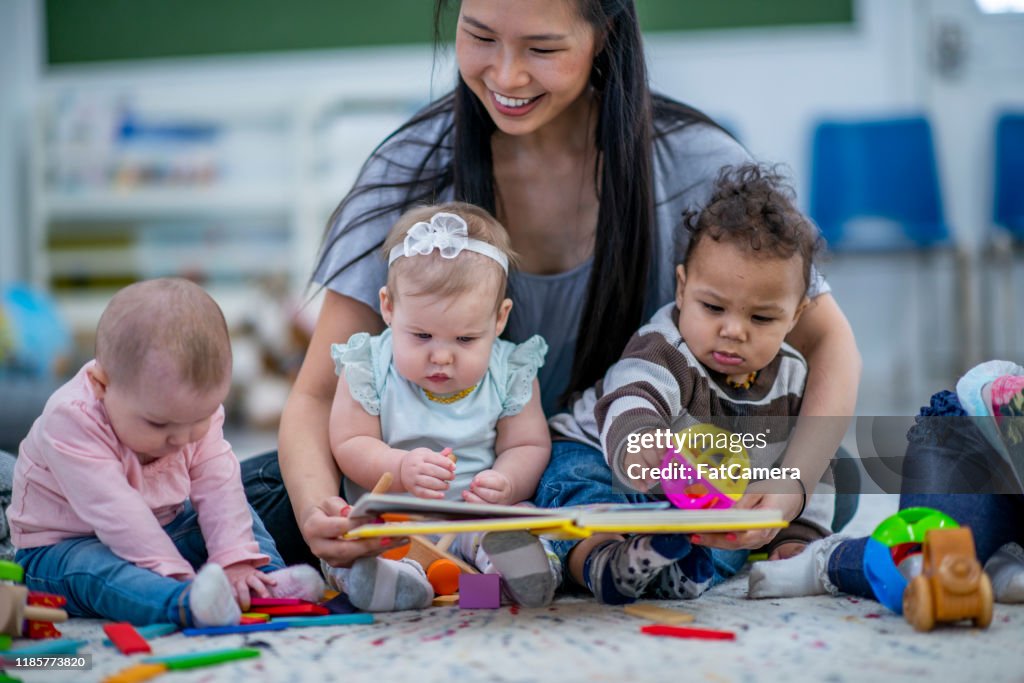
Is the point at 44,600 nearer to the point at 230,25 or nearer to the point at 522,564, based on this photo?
the point at 522,564

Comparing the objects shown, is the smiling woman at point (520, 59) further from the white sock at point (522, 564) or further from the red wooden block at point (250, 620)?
the red wooden block at point (250, 620)

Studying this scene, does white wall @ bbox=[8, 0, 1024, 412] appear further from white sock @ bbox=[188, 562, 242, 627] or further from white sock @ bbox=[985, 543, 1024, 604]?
white sock @ bbox=[188, 562, 242, 627]

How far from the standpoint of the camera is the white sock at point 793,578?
1.20 meters

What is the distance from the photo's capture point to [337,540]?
3.63 ft

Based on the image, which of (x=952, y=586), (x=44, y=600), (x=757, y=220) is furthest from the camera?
(x=757, y=220)

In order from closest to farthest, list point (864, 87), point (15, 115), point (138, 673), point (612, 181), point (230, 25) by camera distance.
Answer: point (138, 673) < point (612, 181) < point (864, 87) < point (230, 25) < point (15, 115)

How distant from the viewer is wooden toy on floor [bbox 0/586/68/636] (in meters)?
0.98

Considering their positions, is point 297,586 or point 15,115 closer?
point 297,586

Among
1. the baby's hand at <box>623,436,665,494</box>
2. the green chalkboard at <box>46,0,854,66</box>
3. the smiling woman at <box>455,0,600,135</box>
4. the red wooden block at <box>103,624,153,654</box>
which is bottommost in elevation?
the red wooden block at <box>103,624,153,654</box>

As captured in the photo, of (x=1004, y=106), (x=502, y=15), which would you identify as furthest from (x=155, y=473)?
(x=1004, y=106)

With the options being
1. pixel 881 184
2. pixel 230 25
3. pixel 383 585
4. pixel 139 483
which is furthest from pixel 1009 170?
pixel 139 483

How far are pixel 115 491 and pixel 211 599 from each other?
16 centimetres

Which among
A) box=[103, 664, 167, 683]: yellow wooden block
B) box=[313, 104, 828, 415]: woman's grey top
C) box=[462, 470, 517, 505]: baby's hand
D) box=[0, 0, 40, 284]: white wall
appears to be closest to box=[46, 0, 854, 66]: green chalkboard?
box=[0, 0, 40, 284]: white wall

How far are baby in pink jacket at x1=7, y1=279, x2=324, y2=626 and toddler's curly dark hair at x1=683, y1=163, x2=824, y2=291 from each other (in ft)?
2.01
